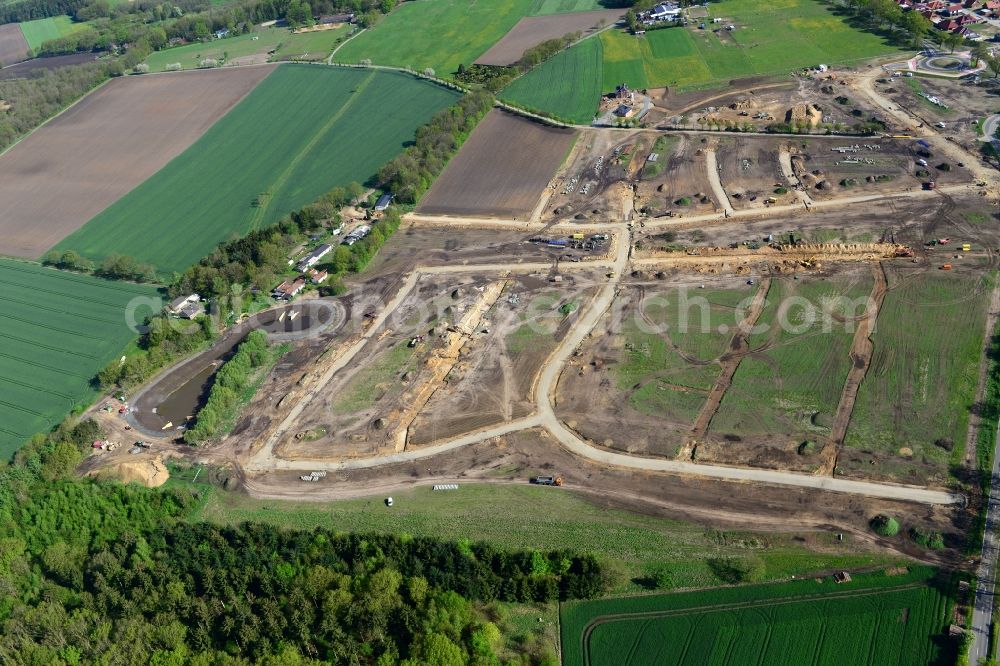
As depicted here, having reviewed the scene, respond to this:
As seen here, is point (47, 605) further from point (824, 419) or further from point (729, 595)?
point (824, 419)

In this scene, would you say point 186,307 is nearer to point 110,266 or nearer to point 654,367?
point 110,266

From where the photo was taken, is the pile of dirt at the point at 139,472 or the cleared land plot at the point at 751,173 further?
the cleared land plot at the point at 751,173

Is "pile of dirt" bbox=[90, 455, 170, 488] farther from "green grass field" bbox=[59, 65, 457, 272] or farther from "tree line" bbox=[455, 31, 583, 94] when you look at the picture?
"tree line" bbox=[455, 31, 583, 94]

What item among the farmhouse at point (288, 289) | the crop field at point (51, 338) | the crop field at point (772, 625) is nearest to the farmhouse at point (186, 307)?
the crop field at point (51, 338)

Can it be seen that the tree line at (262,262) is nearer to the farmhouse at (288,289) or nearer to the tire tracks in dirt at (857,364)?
the farmhouse at (288,289)

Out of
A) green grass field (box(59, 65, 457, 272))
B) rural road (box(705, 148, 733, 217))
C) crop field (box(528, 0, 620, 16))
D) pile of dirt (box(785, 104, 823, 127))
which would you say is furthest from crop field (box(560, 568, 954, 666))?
crop field (box(528, 0, 620, 16))

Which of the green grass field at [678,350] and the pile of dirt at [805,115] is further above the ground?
the pile of dirt at [805,115]

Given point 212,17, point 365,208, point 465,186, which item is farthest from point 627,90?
point 212,17
